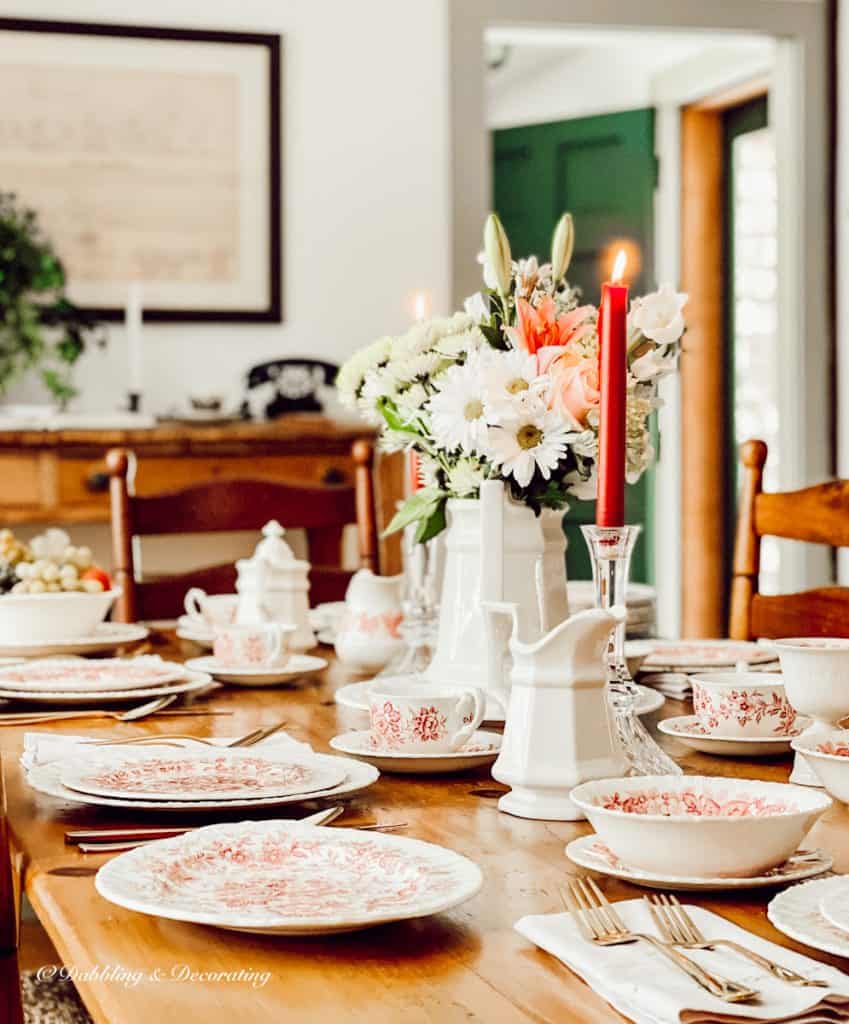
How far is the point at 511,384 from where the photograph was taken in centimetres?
133

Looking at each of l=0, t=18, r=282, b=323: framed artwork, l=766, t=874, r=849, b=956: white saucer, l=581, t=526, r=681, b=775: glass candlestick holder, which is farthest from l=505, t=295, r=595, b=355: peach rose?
l=0, t=18, r=282, b=323: framed artwork

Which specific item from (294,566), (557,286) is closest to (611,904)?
(557,286)

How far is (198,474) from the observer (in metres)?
3.55

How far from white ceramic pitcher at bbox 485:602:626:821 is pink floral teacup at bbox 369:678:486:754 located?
0.34 ft

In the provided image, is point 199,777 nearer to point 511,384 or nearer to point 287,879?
point 287,879

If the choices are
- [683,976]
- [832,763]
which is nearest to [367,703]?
[832,763]

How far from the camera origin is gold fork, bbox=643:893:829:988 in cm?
68

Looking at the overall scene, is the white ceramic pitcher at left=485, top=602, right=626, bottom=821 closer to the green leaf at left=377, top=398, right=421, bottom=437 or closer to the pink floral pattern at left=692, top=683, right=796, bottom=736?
the pink floral pattern at left=692, top=683, right=796, bottom=736

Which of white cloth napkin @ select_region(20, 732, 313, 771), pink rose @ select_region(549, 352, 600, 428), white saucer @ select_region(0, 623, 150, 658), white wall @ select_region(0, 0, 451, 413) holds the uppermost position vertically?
white wall @ select_region(0, 0, 451, 413)

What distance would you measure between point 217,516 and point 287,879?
64.2 inches

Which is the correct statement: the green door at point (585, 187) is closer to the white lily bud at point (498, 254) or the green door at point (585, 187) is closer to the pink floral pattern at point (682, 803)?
the white lily bud at point (498, 254)

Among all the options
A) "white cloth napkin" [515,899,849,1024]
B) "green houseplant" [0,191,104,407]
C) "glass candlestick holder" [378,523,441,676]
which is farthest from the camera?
"green houseplant" [0,191,104,407]

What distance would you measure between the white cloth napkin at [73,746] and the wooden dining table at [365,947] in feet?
0.32

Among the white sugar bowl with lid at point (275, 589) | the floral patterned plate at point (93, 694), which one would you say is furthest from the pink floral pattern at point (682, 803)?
the white sugar bowl with lid at point (275, 589)
